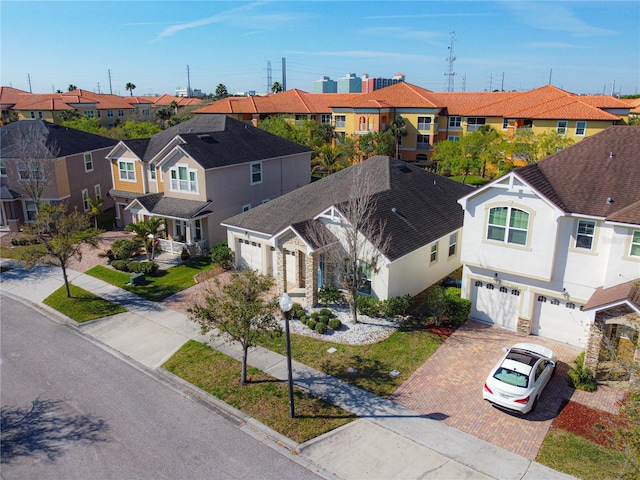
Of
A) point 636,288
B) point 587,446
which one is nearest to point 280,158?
point 636,288

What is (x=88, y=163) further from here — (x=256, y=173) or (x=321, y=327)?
(x=321, y=327)

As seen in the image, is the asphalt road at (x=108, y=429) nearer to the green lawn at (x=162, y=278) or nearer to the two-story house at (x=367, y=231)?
the green lawn at (x=162, y=278)

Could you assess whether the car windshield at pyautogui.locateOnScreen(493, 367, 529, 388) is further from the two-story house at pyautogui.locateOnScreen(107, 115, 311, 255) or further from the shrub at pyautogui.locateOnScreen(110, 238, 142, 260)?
the shrub at pyautogui.locateOnScreen(110, 238, 142, 260)

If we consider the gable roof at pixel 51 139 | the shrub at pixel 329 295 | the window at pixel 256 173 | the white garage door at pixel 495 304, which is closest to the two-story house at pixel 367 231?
the shrub at pixel 329 295

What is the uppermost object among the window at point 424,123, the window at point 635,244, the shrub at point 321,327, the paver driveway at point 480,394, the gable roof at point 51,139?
the window at point 424,123

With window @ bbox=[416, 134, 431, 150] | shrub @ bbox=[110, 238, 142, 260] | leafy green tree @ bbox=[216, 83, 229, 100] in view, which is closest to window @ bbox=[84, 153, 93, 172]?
shrub @ bbox=[110, 238, 142, 260]

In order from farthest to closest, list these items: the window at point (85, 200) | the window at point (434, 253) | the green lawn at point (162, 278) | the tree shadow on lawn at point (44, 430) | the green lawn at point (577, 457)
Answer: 1. the window at point (85, 200)
2. the green lawn at point (162, 278)
3. the window at point (434, 253)
4. the tree shadow on lawn at point (44, 430)
5. the green lawn at point (577, 457)
